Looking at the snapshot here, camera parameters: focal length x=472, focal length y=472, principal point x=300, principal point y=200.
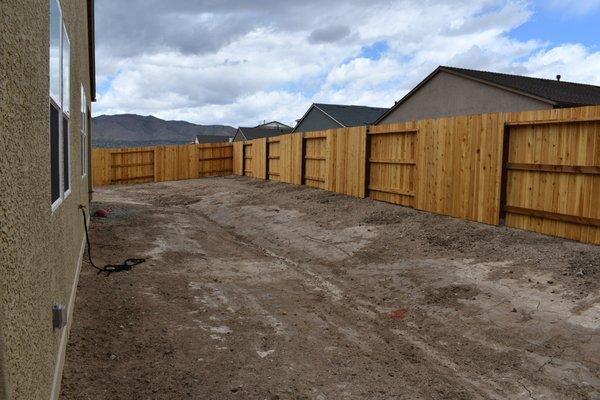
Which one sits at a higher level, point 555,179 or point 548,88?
point 548,88

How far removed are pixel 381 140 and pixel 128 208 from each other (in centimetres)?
762

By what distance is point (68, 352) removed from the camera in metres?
4.13

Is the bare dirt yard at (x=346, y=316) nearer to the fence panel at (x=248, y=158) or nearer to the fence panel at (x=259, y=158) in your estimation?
the fence panel at (x=259, y=158)

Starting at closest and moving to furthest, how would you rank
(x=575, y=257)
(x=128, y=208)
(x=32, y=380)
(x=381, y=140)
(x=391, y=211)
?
(x=32, y=380) < (x=575, y=257) < (x=391, y=211) < (x=381, y=140) < (x=128, y=208)

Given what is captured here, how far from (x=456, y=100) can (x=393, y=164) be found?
10.9 meters

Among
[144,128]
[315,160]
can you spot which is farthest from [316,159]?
[144,128]

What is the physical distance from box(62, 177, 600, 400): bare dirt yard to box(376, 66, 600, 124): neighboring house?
33.7 ft

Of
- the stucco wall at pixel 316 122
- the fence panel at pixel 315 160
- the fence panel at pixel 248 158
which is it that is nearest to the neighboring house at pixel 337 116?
the stucco wall at pixel 316 122

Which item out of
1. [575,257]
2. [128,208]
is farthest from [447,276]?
[128,208]

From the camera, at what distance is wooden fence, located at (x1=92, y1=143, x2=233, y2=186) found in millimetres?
25906

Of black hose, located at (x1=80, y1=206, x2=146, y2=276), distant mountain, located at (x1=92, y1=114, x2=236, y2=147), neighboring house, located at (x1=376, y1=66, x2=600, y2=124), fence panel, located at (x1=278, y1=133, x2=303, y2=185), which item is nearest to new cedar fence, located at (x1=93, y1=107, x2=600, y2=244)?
fence panel, located at (x1=278, y1=133, x2=303, y2=185)

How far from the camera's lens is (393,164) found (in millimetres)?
11711

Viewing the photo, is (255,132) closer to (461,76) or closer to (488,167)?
(461,76)

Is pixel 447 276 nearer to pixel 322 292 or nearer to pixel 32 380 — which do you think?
pixel 322 292
